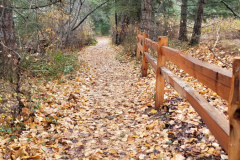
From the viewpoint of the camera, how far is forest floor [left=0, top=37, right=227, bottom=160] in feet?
10.0

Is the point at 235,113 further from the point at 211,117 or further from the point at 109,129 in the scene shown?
the point at 109,129

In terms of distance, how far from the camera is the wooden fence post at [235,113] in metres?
1.43

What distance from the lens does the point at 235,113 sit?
1510 millimetres

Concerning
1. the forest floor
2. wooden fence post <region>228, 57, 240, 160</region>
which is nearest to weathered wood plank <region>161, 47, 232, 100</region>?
wooden fence post <region>228, 57, 240, 160</region>

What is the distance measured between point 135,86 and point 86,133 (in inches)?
129

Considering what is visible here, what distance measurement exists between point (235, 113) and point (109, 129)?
2.88 metres

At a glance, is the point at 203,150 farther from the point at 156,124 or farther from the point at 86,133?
the point at 86,133

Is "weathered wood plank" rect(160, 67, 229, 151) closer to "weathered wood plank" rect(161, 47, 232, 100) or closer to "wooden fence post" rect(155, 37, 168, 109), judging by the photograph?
"weathered wood plank" rect(161, 47, 232, 100)

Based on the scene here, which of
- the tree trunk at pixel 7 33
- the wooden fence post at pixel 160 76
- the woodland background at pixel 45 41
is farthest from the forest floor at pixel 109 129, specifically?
the tree trunk at pixel 7 33

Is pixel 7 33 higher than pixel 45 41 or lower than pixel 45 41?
higher

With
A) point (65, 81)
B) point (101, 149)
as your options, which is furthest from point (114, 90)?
point (101, 149)

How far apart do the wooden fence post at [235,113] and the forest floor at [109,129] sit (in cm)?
110

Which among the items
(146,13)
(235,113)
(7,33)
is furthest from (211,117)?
(146,13)

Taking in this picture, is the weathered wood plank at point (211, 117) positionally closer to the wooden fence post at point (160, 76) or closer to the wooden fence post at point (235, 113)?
the wooden fence post at point (235, 113)
